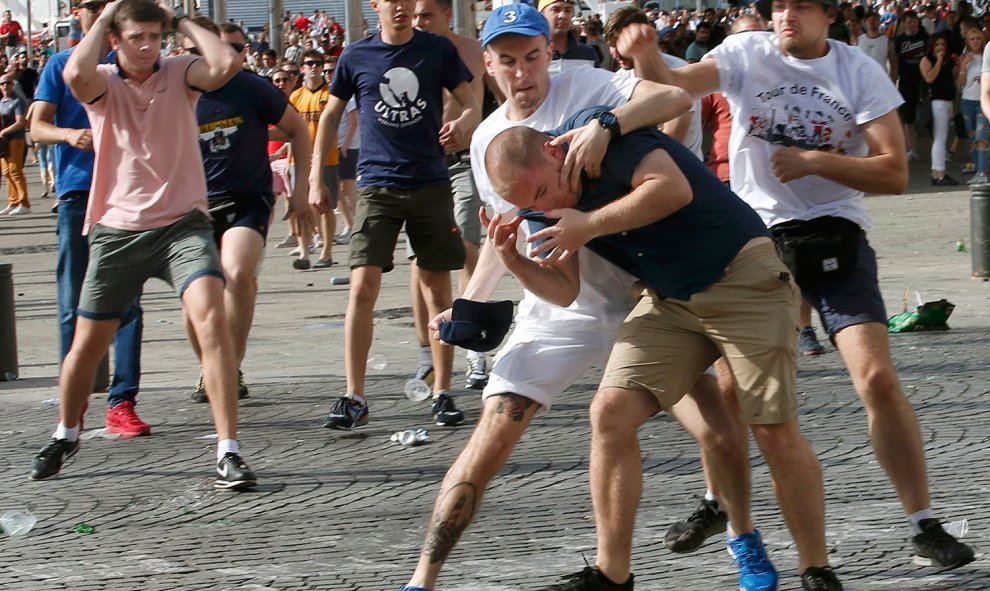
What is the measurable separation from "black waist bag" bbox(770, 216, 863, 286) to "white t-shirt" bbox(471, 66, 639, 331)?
0.62m

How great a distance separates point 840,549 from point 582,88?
1.69m

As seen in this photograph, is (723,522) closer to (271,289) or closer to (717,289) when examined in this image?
(717,289)

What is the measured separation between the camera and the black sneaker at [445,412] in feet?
24.8

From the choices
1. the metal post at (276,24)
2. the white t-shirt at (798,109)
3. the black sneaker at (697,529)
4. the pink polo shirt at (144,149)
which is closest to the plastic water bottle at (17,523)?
the pink polo shirt at (144,149)

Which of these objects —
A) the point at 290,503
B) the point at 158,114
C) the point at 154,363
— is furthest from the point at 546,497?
the point at 154,363

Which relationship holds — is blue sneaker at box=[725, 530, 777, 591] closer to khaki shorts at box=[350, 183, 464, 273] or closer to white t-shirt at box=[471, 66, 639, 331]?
white t-shirt at box=[471, 66, 639, 331]

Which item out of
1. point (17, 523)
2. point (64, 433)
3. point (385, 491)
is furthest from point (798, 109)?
point (64, 433)

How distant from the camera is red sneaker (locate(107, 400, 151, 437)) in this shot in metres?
7.63

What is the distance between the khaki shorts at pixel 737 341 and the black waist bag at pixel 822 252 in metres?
0.57

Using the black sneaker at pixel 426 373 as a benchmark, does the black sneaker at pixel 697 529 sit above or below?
above

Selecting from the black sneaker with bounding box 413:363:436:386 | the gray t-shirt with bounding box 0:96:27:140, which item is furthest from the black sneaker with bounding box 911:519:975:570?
the gray t-shirt with bounding box 0:96:27:140

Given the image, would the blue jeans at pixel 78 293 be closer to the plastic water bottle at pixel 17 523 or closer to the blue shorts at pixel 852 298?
the plastic water bottle at pixel 17 523

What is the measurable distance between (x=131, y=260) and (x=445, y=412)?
5.49 feet

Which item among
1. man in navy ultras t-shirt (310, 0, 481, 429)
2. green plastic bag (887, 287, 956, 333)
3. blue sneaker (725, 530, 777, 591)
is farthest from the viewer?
green plastic bag (887, 287, 956, 333)
